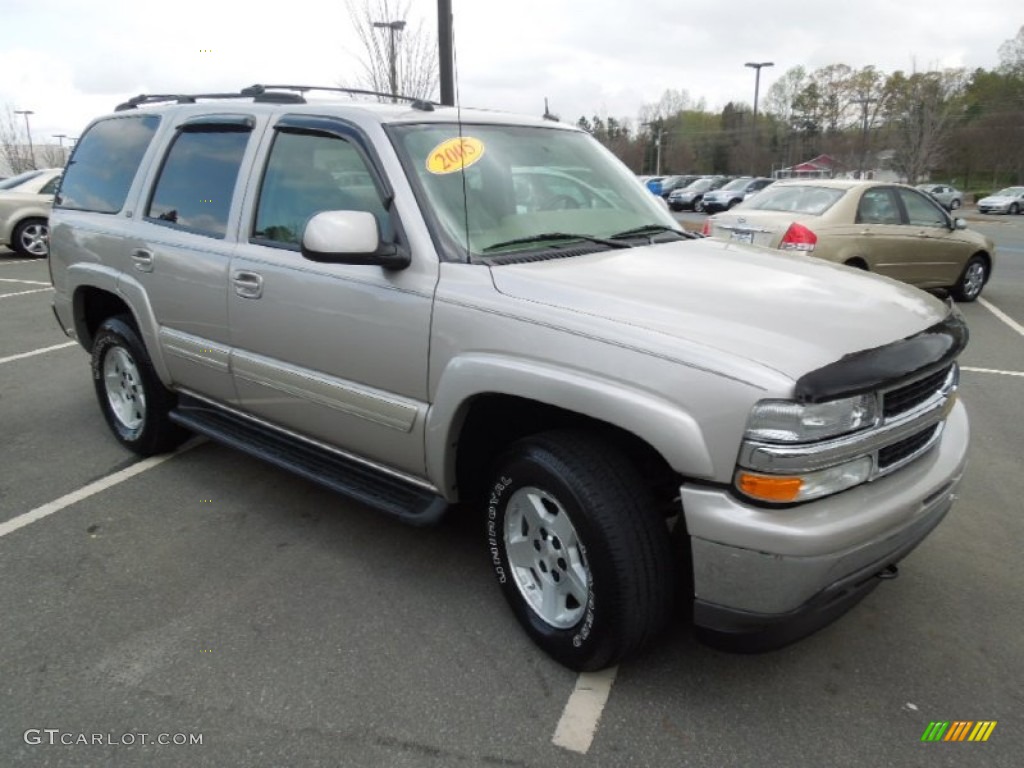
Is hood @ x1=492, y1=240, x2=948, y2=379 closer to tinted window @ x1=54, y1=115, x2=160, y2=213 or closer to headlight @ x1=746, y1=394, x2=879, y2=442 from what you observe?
headlight @ x1=746, y1=394, x2=879, y2=442

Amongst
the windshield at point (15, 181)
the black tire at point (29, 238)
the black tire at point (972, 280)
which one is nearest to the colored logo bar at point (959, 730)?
the black tire at point (972, 280)

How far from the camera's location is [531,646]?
2.87 meters

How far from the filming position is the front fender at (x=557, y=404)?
221 cm

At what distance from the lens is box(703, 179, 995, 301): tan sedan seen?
830 cm

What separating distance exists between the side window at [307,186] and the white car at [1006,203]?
1716 inches

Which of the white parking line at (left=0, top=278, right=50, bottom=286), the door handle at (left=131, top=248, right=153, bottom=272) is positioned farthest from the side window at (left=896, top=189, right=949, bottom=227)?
the white parking line at (left=0, top=278, right=50, bottom=286)

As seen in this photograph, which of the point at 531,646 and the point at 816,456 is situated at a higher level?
the point at 816,456

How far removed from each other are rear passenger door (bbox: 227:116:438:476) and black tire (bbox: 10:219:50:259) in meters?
12.8

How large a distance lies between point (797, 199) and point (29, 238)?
42.2 feet

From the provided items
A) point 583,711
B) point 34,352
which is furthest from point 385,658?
point 34,352

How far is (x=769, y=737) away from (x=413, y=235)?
206 centimetres

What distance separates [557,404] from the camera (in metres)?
2.47

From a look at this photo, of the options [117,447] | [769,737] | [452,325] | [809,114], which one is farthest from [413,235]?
[809,114]

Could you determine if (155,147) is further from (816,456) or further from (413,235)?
(816,456)
